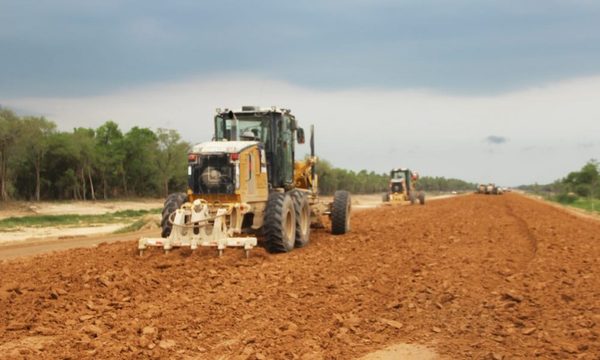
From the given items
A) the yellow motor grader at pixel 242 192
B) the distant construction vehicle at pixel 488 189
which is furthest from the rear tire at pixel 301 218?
the distant construction vehicle at pixel 488 189

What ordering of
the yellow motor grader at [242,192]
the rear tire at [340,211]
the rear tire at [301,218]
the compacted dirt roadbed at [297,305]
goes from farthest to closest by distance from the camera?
1. the rear tire at [340,211]
2. the rear tire at [301,218]
3. the yellow motor grader at [242,192]
4. the compacted dirt roadbed at [297,305]

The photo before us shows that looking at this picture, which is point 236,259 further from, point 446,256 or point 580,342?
point 580,342

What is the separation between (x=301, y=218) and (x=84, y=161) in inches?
1749

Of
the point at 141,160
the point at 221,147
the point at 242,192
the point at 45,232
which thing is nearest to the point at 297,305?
the point at 242,192

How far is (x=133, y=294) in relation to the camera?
7.87 meters

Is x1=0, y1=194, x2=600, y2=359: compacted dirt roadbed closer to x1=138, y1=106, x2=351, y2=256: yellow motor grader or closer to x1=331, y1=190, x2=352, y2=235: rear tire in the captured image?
x1=138, y1=106, x2=351, y2=256: yellow motor grader

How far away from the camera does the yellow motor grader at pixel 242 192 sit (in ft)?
34.1

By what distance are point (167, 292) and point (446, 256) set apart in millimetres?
5841

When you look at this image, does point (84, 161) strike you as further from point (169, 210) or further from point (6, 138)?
point (169, 210)

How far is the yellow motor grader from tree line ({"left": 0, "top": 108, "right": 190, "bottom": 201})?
3657cm

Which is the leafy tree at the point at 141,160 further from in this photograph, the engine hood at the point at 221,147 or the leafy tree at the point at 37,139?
the engine hood at the point at 221,147

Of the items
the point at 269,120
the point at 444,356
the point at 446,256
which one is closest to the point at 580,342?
the point at 444,356

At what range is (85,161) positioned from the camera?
52781mm

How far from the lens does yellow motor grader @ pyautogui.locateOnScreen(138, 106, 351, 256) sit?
410 inches
